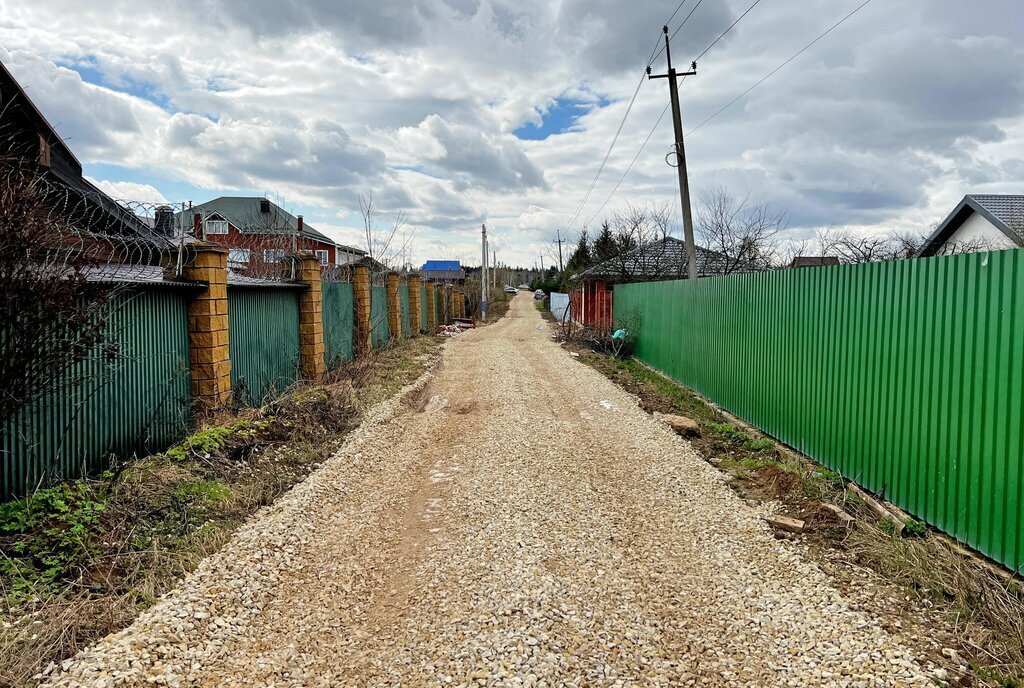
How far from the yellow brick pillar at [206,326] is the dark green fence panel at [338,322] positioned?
4.46m

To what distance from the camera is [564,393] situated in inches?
404

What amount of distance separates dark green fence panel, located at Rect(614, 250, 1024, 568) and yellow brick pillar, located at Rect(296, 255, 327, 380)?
21.3 feet

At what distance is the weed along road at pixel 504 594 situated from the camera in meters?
2.91

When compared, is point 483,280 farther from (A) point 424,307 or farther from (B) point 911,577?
(B) point 911,577

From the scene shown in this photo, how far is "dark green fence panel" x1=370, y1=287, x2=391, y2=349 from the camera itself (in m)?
14.9

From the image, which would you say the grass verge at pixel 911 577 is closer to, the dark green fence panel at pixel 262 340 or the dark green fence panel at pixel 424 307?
the dark green fence panel at pixel 262 340

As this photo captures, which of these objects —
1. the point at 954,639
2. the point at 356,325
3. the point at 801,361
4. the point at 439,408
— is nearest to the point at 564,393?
the point at 439,408

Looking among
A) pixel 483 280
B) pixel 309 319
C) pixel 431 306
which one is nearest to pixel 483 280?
pixel 483 280

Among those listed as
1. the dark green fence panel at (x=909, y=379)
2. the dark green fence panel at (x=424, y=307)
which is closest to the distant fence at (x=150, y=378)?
the dark green fence panel at (x=909, y=379)

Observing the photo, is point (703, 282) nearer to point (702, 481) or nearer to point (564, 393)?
point (564, 393)

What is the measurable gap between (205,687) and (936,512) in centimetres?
434

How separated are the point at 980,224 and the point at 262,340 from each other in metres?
22.9

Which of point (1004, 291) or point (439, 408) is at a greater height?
point (1004, 291)

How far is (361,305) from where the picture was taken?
1391 cm
